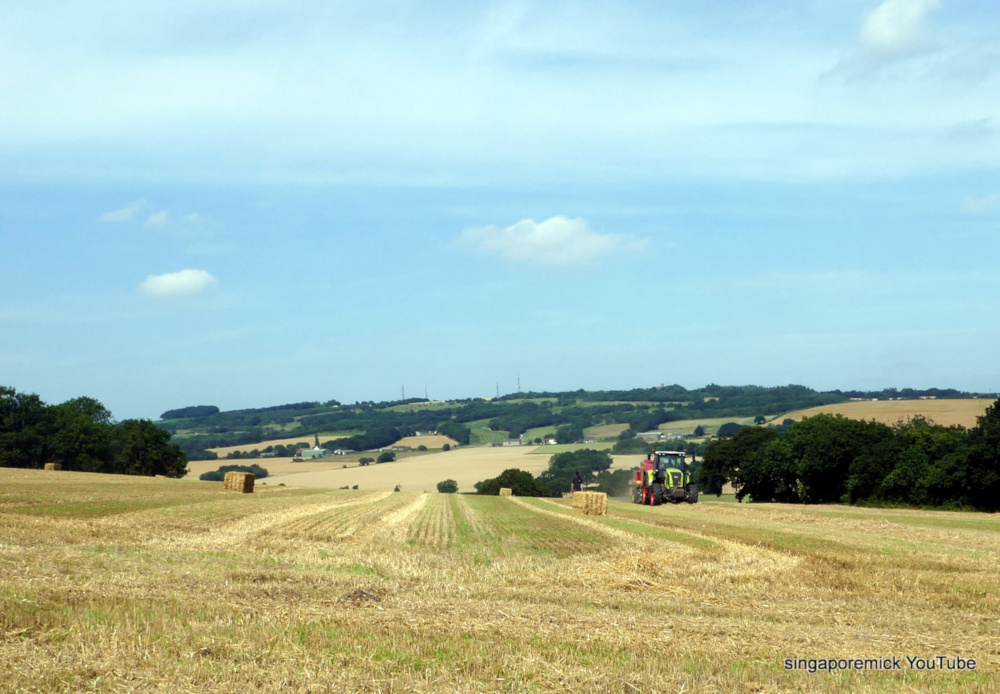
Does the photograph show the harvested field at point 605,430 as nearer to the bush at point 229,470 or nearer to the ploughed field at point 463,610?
the bush at point 229,470

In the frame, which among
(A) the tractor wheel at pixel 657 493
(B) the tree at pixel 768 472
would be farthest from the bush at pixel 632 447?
(A) the tractor wheel at pixel 657 493

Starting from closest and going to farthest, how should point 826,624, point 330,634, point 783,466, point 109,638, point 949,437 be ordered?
point 109,638 < point 330,634 < point 826,624 < point 949,437 < point 783,466

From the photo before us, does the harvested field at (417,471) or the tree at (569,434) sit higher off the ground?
the tree at (569,434)

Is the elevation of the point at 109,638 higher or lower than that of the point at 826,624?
higher

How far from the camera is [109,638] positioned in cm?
923

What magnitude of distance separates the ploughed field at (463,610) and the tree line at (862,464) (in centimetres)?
2976

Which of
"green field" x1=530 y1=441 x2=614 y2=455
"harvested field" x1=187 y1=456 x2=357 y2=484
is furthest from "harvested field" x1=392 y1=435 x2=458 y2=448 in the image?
"harvested field" x1=187 y1=456 x2=357 y2=484

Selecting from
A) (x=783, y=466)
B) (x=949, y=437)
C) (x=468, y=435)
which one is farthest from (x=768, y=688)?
(x=468, y=435)

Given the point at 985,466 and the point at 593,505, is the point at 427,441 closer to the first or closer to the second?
the point at 985,466

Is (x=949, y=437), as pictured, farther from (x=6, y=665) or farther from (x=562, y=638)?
(x=6, y=665)

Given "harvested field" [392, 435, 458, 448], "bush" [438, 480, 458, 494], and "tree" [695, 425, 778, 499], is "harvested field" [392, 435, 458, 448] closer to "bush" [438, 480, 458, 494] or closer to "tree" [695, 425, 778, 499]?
"bush" [438, 480, 458, 494]

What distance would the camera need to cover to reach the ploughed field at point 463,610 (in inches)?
342

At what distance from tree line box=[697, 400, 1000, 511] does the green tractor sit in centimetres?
1650

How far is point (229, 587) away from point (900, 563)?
14489 millimetres
